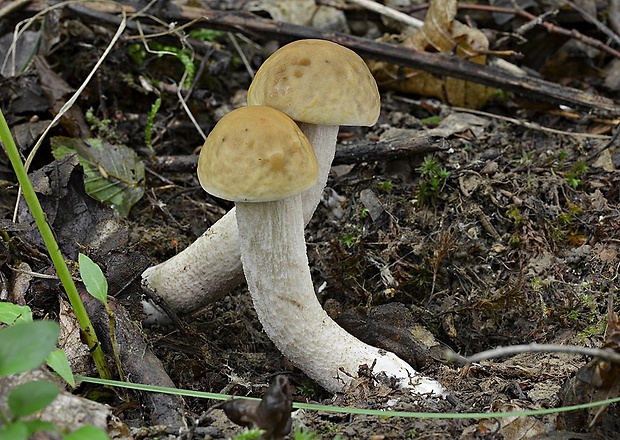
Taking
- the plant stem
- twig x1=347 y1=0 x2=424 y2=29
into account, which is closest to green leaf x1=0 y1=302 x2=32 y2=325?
the plant stem

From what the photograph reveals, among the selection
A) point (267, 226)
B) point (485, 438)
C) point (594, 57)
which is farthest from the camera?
point (594, 57)

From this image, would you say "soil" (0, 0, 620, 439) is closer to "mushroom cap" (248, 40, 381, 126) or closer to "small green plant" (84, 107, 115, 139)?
"small green plant" (84, 107, 115, 139)

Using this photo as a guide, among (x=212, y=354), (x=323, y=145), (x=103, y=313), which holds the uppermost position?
(x=323, y=145)

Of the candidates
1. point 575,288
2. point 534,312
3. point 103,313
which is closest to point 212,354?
point 103,313

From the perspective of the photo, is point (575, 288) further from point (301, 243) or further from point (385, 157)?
point (301, 243)

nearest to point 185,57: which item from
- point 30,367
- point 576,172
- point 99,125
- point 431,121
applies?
point 99,125

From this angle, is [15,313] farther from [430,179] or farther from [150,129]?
[430,179]
